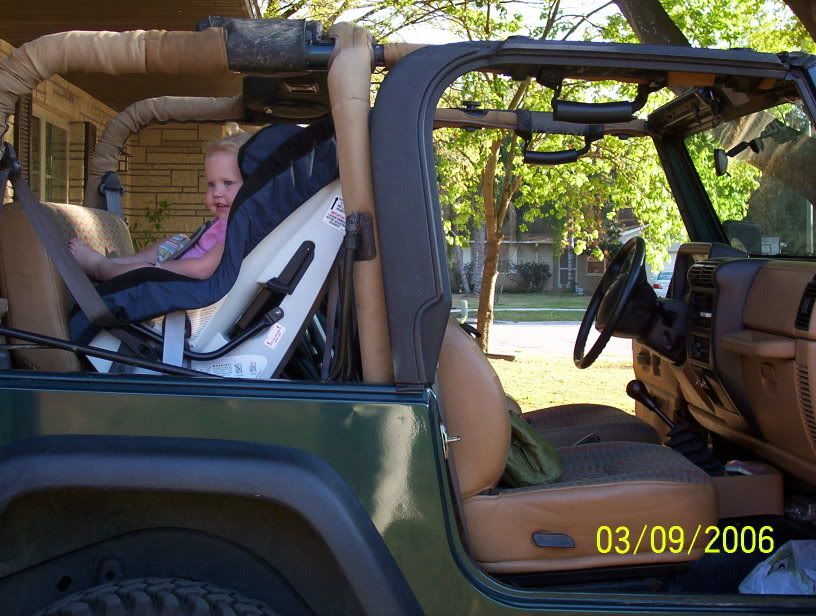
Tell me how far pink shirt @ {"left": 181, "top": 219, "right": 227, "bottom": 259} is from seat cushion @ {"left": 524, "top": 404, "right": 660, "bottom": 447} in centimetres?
151

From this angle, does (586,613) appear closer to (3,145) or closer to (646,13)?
(3,145)

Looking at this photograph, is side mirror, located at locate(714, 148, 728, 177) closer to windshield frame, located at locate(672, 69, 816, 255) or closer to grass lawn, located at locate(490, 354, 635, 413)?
windshield frame, located at locate(672, 69, 816, 255)

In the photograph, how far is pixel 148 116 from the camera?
10.9 feet

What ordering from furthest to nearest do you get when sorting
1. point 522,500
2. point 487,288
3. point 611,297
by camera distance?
point 487,288, point 611,297, point 522,500

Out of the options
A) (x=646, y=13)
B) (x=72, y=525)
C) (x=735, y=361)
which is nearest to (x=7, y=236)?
(x=72, y=525)

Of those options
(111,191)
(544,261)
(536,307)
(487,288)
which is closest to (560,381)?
(487,288)

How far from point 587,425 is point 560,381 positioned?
615 cm

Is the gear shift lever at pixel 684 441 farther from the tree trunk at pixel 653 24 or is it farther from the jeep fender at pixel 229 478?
the tree trunk at pixel 653 24

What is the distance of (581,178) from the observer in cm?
856

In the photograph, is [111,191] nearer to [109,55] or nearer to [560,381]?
[109,55]

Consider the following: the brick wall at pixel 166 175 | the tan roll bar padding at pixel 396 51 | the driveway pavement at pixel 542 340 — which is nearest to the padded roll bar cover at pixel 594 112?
the tan roll bar padding at pixel 396 51

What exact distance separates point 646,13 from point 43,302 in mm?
5253

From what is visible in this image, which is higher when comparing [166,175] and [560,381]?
[166,175]

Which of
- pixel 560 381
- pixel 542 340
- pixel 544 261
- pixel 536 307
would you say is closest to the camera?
pixel 560 381
